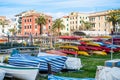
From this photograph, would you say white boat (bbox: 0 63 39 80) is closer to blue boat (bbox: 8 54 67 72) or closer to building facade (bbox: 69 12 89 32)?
blue boat (bbox: 8 54 67 72)

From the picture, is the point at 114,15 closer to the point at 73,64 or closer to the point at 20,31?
the point at 20,31

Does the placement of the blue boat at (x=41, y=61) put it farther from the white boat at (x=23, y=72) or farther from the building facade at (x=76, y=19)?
the building facade at (x=76, y=19)

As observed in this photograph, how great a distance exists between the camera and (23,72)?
15.2 metres

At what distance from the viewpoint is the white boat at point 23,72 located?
15141mm

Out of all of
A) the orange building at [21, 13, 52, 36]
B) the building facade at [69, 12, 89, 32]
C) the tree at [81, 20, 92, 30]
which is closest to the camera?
the tree at [81, 20, 92, 30]

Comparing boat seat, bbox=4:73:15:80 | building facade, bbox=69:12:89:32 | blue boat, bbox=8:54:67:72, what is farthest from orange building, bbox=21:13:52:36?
boat seat, bbox=4:73:15:80

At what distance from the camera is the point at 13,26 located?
149000mm

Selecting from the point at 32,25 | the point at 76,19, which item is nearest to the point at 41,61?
the point at 32,25

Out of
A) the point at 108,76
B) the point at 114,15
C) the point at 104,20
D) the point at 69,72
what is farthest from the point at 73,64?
the point at 104,20

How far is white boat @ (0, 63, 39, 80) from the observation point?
1514cm

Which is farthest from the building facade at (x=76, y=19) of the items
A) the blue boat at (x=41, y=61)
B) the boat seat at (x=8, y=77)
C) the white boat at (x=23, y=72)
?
the white boat at (x=23, y=72)

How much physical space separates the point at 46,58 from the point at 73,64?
2296mm

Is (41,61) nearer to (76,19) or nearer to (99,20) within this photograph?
(99,20)

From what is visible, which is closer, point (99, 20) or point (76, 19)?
point (99, 20)
